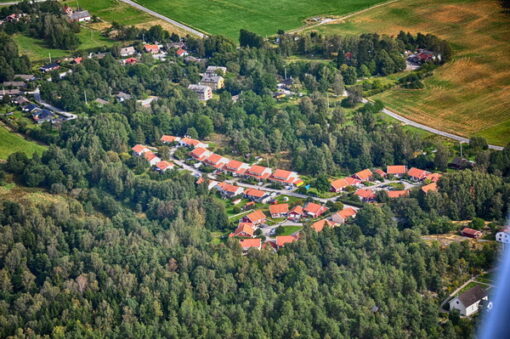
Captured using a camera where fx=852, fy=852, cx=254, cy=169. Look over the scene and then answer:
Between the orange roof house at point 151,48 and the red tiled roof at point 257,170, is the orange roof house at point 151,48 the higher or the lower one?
the higher one

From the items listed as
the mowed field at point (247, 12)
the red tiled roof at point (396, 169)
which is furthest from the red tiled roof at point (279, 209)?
the mowed field at point (247, 12)

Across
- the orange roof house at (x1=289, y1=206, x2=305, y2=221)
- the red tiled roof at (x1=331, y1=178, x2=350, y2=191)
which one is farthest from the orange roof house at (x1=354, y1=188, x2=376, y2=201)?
the orange roof house at (x1=289, y1=206, x2=305, y2=221)

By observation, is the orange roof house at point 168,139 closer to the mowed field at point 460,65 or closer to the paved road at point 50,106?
the paved road at point 50,106

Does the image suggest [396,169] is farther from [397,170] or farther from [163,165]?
[163,165]

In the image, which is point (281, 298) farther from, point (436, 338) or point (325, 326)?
point (436, 338)

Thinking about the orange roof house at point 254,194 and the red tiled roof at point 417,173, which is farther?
the red tiled roof at point 417,173

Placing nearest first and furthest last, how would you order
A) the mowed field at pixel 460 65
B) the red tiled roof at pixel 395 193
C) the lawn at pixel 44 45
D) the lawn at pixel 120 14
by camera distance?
1. the red tiled roof at pixel 395 193
2. the mowed field at pixel 460 65
3. the lawn at pixel 44 45
4. the lawn at pixel 120 14
